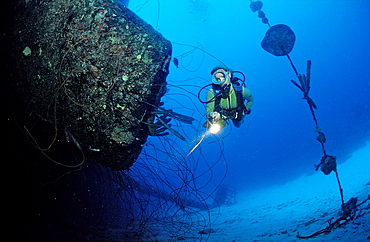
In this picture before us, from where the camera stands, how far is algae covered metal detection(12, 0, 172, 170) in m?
2.65

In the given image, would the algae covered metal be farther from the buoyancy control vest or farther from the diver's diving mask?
the buoyancy control vest

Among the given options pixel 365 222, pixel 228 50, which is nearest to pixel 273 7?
pixel 228 50

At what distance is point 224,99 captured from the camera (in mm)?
4883

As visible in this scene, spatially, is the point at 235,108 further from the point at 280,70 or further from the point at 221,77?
the point at 280,70

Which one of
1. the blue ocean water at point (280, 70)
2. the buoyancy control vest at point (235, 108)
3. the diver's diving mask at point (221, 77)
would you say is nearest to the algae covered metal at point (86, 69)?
the diver's diving mask at point (221, 77)

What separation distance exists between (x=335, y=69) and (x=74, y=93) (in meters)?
140

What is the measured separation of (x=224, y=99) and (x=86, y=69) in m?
3.40

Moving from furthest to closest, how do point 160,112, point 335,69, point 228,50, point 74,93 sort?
point 228,50
point 335,69
point 160,112
point 74,93

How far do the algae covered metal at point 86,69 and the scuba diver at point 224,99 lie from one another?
2.00 meters

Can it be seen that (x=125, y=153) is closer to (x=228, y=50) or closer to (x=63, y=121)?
(x=63, y=121)

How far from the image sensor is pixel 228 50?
141500mm

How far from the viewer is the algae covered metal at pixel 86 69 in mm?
2648

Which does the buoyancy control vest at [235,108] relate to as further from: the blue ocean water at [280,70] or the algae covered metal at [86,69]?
the blue ocean water at [280,70]

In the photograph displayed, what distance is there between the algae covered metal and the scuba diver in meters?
2.00
